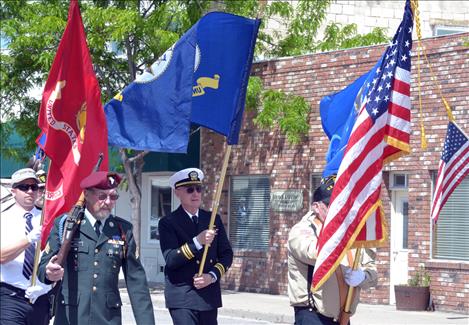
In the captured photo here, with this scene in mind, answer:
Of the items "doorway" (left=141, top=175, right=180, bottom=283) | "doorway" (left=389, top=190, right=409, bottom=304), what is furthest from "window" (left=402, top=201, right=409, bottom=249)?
"doorway" (left=141, top=175, right=180, bottom=283)

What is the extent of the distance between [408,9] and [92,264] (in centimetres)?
322

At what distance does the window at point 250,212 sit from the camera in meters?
24.8

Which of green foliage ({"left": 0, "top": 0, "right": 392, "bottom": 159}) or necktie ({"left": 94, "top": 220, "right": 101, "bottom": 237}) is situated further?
green foliage ({"left": 0, "top": 0, "right": 392, "bottom": 159})

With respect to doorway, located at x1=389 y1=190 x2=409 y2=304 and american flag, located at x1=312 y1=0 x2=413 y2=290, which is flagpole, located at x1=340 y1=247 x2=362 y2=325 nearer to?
american flag, located at x1=312 y1=0 x2=413 y2=290

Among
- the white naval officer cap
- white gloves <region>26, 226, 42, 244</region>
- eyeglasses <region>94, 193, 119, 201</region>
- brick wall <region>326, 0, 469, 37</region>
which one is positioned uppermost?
brick wall <region>326, 0, 469, 37</region>

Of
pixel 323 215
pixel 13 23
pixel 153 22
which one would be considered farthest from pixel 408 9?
pixel 13 23

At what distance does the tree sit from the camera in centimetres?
2308

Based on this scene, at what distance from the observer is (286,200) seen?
23969 millimetres

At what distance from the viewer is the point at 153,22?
76.0ft

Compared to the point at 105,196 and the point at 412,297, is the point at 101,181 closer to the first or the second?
the point at 105,196

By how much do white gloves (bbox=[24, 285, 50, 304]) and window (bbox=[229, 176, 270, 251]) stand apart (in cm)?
1597

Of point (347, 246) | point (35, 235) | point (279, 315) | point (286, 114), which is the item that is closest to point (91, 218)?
point (35, 235)

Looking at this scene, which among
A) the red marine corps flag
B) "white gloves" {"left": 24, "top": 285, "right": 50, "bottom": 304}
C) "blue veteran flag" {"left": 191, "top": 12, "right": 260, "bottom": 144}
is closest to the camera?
"white gloves" {"left": 24, "top": 285, "right": 50, "bottom": 304}

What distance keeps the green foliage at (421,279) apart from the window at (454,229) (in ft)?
1.28
